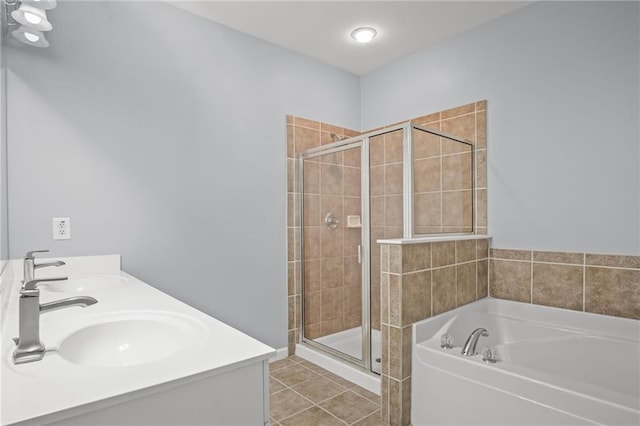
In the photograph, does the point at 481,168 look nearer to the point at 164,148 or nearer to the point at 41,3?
the point at 164,148

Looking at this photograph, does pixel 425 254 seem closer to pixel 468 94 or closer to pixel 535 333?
pixel 535 333

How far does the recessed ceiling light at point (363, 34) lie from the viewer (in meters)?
2.59

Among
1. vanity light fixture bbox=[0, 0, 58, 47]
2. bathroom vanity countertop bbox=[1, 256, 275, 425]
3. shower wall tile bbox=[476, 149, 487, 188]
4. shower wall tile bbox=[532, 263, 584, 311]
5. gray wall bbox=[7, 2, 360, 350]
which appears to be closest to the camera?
bathroom vanity countertop bbox=[1, 256, 275, 425]

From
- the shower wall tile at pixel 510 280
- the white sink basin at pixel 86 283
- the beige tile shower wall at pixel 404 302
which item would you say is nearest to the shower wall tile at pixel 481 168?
the shower wall tile at pixel 510 280

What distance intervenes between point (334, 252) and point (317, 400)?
98cm

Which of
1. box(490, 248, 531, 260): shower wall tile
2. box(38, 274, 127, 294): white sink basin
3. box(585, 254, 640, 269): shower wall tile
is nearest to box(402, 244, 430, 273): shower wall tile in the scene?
box(490, 248, 531, 260): shower wall tile

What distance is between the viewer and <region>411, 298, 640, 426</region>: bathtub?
1325mm

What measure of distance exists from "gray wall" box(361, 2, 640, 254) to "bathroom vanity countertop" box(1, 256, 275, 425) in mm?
2122

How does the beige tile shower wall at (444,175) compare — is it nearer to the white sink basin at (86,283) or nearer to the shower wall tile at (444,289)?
the shower wall tile at (444,289)

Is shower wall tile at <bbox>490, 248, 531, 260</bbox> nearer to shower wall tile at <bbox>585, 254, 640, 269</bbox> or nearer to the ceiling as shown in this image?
shower wall tile at <bbox>585, 254, 640, 269</bbox>

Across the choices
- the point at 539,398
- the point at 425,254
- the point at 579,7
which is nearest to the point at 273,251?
the point at 425,254

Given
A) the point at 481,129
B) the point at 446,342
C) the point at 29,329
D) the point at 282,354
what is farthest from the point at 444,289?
the point at 29,329

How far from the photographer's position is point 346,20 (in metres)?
2.48

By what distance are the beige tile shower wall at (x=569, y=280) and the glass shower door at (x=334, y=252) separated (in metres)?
0.98
